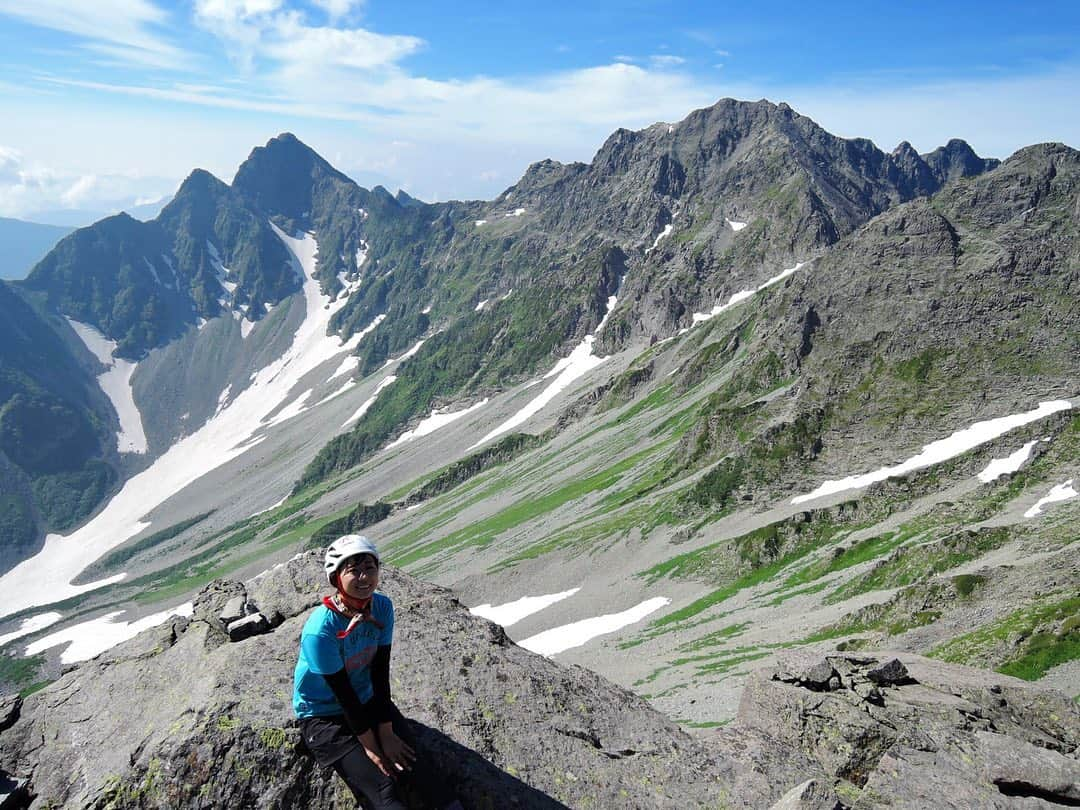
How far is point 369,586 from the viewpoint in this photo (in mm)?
10617

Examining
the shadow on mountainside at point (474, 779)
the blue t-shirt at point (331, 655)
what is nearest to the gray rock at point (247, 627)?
the shadow on mountainside at point (474, 779)

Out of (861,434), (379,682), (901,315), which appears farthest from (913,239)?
(379,682)

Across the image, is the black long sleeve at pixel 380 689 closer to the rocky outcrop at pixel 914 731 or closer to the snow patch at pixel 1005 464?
the rocky outcrop at pixel 914 731

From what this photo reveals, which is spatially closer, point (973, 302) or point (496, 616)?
point (496, 616)

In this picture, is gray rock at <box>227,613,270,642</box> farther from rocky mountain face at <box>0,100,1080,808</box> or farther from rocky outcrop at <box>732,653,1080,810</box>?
rocky outcrop at <box>732,653,1080,810</box>

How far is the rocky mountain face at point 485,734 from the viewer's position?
11805 mm

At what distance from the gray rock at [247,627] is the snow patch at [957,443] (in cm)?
10188

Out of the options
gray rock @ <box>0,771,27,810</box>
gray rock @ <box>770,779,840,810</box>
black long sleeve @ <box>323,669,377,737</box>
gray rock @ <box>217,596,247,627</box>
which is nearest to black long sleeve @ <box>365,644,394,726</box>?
black long sleeve @ <box>323,669,377,737</box>

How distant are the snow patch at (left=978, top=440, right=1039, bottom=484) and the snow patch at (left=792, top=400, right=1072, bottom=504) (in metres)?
A: 5.29

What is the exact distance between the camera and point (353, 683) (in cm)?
1091

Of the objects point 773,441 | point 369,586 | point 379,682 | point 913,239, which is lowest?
point 773,441

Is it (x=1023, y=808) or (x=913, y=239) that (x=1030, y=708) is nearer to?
(x=1023, y=808)

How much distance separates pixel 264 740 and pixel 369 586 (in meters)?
4.16

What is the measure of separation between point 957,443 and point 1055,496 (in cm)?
2629
